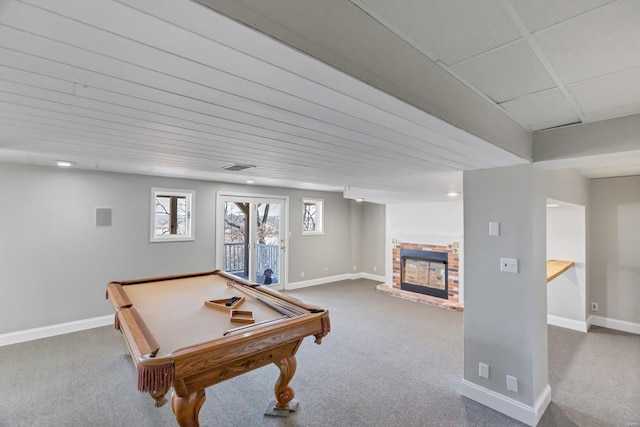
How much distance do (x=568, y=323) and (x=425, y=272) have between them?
237 cm

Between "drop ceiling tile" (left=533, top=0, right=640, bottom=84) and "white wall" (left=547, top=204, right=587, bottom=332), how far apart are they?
379cm

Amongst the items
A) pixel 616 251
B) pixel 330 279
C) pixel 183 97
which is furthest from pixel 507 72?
pixel 330 279

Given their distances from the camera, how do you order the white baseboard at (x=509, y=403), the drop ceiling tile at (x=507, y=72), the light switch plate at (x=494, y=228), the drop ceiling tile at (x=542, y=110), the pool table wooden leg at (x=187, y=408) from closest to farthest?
the drop ceiling tile at (x=507, y=72) → the drop ceiling tile at (x=542, y=110) → the pool table wooden leg at (x=187, y=408) → the white baseboard at (x=509, y=403) → the light switch plate at (x=494, y=228)

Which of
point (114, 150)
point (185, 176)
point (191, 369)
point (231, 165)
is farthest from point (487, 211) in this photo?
point (185, 176)

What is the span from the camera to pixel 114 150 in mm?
2184

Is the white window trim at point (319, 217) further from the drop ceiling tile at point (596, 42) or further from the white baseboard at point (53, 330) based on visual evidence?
the drop ceiling tile at point (596, 42)

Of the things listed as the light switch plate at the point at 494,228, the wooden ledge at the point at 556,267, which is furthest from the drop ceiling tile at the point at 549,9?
the wooden ledge at the point at 556,267

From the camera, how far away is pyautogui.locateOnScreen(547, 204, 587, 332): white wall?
427cm

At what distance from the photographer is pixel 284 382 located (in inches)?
98.5

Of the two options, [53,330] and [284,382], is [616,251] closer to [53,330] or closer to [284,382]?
[284,382]

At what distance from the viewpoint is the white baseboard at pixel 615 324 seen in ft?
13.6

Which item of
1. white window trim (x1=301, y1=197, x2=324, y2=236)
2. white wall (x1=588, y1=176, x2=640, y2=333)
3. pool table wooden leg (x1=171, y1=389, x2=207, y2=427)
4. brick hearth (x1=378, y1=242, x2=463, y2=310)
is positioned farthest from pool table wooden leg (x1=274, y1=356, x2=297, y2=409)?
white wall (x1=588, y1=176, x2=640, y2=333)

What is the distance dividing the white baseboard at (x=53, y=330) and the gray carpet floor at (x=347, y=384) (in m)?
0.18

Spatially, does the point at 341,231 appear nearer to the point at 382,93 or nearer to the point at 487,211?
the point at 487,211
